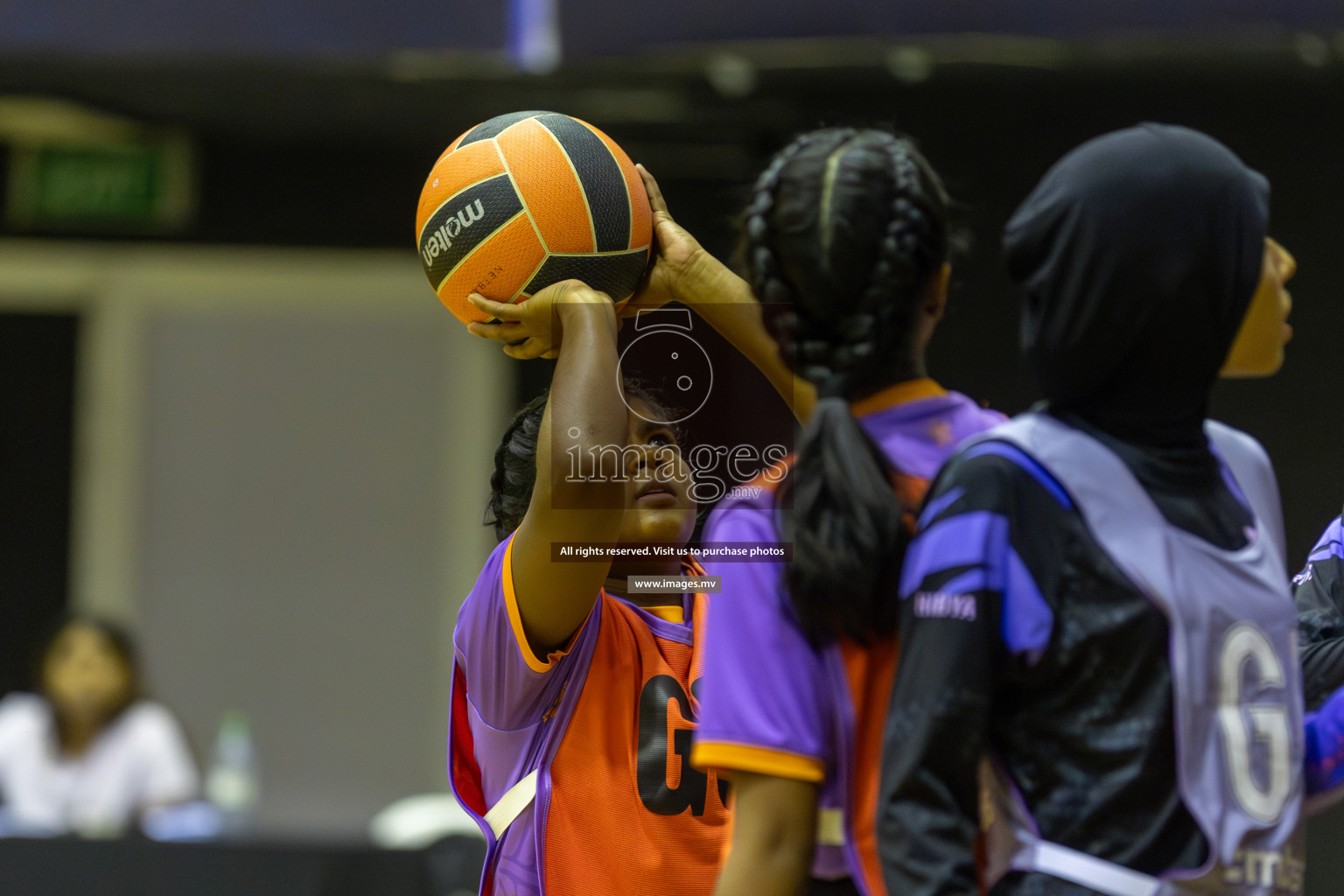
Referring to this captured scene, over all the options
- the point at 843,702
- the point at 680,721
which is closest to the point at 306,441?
the point at 680,721

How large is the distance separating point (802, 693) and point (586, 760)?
2.38 ft

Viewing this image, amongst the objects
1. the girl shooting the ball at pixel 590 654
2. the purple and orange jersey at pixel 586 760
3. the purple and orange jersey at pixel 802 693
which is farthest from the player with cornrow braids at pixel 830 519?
the purple and orange jersey at pixel 586 760

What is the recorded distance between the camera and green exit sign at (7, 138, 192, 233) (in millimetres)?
7227

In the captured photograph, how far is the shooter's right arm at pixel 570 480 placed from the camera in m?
1.95

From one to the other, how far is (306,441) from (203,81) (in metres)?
2.13

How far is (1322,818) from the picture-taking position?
5043 millimetres

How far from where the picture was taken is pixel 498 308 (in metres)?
2.17

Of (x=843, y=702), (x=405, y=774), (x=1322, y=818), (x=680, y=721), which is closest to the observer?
(x=843, y=702)

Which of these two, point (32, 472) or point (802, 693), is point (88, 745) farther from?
point (802, 693)

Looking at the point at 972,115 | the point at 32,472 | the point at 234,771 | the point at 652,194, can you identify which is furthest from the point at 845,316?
the point at 32,472

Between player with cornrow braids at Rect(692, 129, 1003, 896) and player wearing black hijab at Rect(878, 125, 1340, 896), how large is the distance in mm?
92

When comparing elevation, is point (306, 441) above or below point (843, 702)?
below

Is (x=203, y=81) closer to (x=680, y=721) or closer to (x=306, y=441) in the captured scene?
(x=306, y=441)

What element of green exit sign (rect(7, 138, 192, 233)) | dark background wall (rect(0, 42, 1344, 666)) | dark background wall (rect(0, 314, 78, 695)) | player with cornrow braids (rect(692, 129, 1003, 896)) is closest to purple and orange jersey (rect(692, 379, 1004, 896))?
player with cornrow braids (rect(692, 129, 1003, 896))
